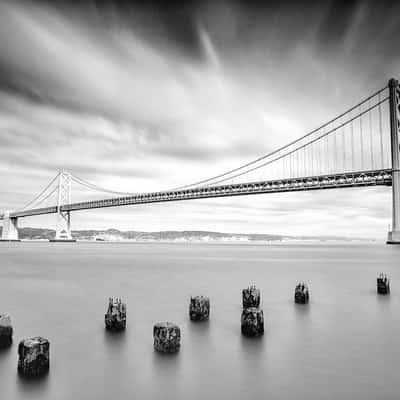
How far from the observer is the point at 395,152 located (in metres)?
33.7

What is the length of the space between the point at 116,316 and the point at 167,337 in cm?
146

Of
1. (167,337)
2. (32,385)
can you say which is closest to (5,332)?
(32,385)

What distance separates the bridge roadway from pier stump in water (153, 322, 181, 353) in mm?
33243

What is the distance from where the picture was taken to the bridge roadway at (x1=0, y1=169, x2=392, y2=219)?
33688mm

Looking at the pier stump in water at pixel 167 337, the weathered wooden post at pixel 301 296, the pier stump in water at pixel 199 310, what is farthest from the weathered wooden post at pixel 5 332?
the weathered wooden post at pixel 301 296

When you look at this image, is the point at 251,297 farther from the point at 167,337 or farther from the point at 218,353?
the point at 167,337

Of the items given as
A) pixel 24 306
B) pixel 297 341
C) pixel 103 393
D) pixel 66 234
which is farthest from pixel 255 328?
pixel 66 234

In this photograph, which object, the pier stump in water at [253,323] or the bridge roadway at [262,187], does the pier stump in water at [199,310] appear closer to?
the pier stump in water at [253,323]

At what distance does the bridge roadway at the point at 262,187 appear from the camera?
3369 centimetres

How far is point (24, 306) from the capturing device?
Result: 7590mm

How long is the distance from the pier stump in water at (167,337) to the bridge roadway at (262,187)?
3324cm

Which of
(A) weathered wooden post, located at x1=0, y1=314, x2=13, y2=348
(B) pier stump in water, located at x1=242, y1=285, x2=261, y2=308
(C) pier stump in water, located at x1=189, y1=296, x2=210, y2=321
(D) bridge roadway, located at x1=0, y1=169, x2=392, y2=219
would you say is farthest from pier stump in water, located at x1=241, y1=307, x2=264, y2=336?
(D) bridge roadway, located at x1=0, y1=169, x2=392, y2=219

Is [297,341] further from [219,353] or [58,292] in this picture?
[58,292]

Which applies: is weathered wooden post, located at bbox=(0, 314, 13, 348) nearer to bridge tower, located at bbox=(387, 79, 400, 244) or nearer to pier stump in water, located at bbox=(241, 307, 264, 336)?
pier stump in water, located at bbox=(241, 307, 264, 336)
